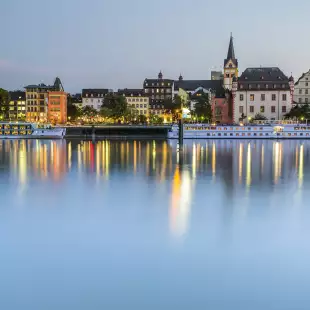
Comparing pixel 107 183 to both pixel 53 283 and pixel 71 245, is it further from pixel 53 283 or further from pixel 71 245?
pixel 53 283

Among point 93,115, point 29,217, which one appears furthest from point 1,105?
point 29,217

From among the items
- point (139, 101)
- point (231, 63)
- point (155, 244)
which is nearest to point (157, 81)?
point (139, 101)

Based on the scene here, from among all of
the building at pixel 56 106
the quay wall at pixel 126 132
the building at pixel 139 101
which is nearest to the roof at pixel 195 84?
the building at pixel 139 101

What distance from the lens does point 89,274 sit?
→ 30.3 feet

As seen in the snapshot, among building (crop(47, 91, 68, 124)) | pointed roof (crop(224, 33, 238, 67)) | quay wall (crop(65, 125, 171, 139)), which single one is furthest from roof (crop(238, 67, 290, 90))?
building (crop(47, 91, 68, 124))

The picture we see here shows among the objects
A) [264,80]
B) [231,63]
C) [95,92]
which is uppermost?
[231,63]

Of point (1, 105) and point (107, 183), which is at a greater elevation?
point (1, 105)

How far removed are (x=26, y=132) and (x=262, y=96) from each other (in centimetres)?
3596

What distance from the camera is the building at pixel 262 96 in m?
82.0

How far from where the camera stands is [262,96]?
8206 cm

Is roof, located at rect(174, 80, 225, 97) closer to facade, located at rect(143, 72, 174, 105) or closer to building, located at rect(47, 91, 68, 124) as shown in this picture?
facade, located at rect(143, 72, 174, 105)

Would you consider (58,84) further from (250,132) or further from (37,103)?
(250,132)

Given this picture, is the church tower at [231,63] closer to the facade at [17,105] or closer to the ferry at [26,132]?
the facade at [17,105]

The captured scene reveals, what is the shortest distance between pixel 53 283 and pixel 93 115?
121 meters
